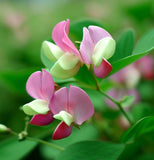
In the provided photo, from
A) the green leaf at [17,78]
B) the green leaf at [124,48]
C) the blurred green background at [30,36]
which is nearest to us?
the green leaf at [124,48]

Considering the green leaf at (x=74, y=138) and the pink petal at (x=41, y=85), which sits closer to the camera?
the pink petal at (x=41, y=85)

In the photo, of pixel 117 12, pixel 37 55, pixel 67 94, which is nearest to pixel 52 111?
pixel 67 94

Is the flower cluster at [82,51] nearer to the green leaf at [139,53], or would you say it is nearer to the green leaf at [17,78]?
the green leaf at [139,53]

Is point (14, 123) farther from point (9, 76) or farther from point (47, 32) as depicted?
point (47, 32)

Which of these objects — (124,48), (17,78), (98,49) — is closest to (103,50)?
(98,49)

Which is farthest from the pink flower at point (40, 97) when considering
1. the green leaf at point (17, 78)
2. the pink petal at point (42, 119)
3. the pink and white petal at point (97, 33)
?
the green leaf at point (17, 78)

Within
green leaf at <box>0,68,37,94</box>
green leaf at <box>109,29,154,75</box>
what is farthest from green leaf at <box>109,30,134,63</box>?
green leaf at <box>0,68,37,94</box>

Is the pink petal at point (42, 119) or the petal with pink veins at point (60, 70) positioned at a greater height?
the petal with pink veins at point (60, 70)
